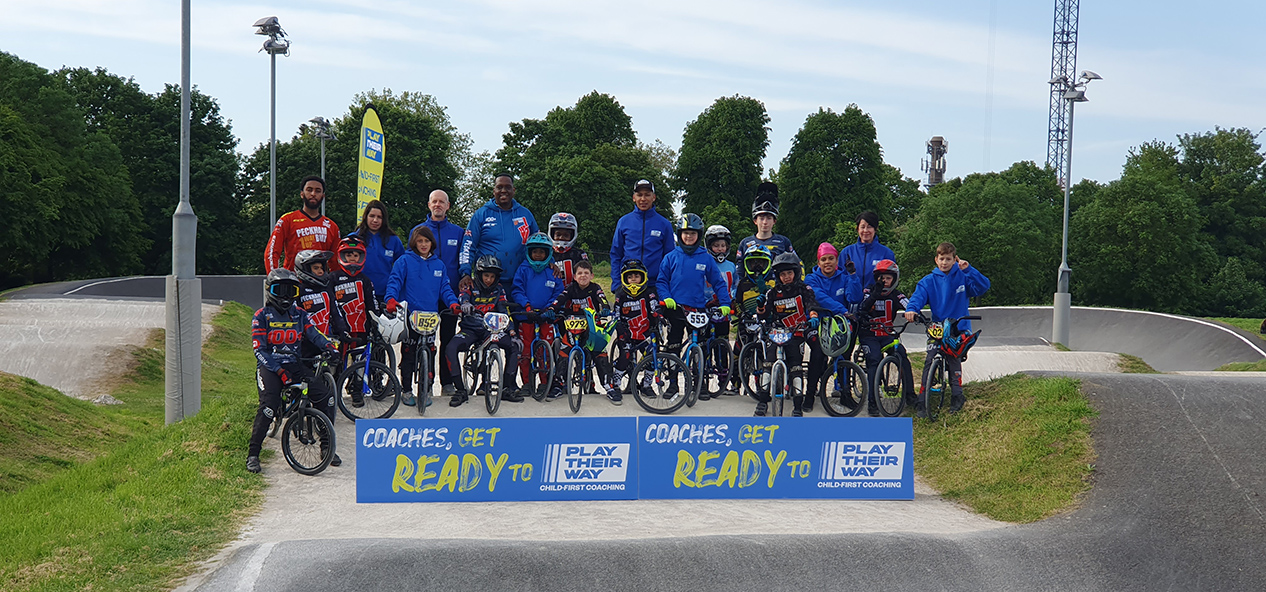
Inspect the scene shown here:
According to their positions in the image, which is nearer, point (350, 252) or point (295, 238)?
point (350, 252)

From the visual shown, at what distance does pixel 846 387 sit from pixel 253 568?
642cm

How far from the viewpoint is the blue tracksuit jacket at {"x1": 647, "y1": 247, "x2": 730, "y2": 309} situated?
406 inches

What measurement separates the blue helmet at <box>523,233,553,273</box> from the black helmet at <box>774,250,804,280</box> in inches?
97.8

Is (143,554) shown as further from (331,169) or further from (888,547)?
(331,169)

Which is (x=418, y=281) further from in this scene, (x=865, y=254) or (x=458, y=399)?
(x=865, y=254)

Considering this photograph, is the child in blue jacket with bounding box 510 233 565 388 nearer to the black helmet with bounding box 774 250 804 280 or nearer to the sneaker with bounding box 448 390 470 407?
the sneaker with bounding box 448 390 470 407

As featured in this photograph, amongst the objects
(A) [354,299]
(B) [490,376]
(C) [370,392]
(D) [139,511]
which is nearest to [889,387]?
(B) [490,376]

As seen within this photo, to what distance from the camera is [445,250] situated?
10.7 m

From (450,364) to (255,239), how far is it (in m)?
51.4

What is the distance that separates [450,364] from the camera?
10211 millimetres

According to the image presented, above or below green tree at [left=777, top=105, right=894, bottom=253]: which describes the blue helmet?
below

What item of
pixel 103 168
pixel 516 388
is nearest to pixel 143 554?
pixel 516 388

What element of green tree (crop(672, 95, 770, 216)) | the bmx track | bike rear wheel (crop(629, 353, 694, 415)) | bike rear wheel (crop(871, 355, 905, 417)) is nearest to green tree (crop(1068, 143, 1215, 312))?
green tree (crop(672, 95, 770, 216))

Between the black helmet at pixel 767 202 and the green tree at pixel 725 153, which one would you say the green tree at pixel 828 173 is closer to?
the green tree at pixel 725 153
